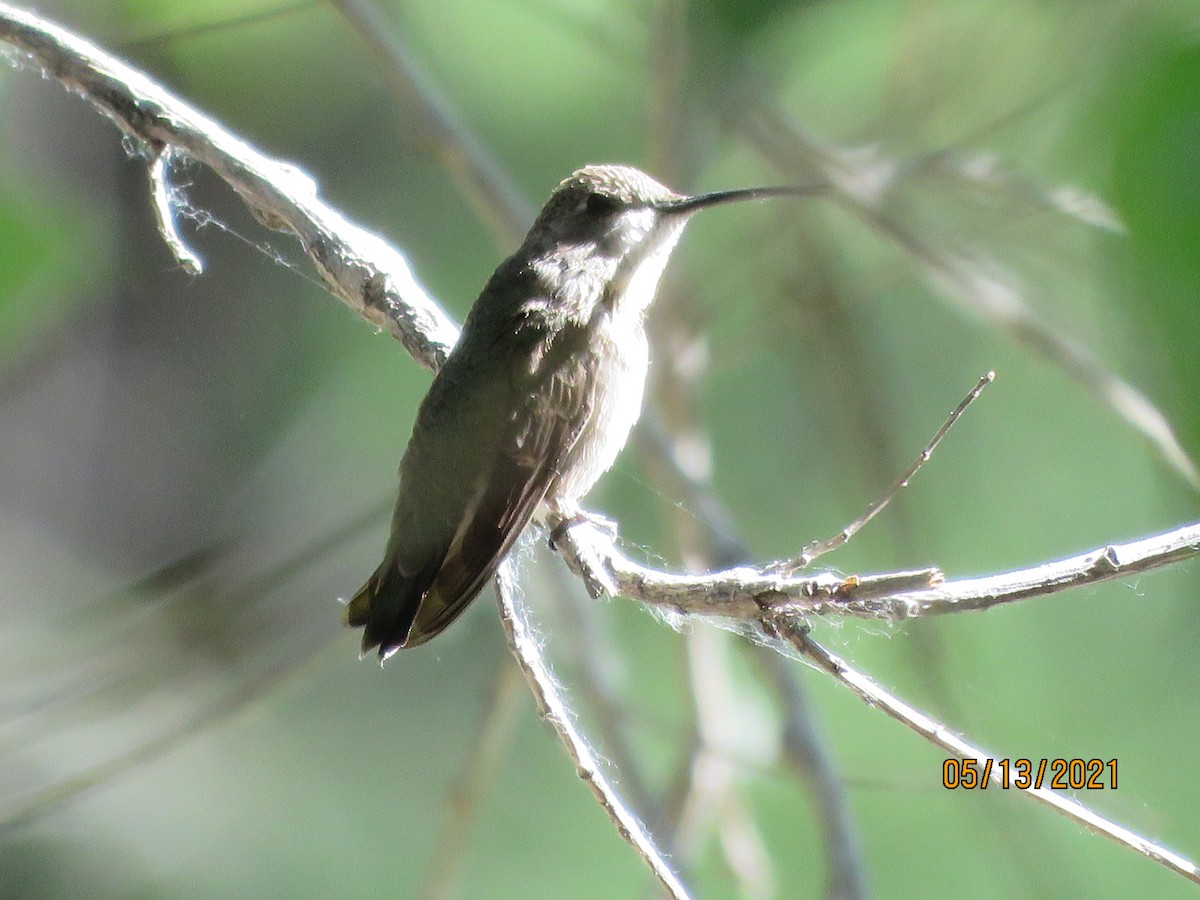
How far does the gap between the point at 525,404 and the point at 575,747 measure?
689mm

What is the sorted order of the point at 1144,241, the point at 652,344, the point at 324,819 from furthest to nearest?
the point at 324,819 < the point at 652,344 < the point at 1144,241

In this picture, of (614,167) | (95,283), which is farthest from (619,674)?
(95,283)

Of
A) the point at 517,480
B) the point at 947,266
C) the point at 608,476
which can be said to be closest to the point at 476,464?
the point at 517,480

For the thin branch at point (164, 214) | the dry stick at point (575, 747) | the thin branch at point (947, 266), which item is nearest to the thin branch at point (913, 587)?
→ the dry stick at point (575, 747)

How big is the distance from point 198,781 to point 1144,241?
421 centimetres

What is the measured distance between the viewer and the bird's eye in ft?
8.06

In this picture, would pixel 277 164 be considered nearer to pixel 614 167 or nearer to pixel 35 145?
pixel 614 167

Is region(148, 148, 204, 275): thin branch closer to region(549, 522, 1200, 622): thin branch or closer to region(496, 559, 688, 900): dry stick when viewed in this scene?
region(496, 559, 688, 900): dry stick

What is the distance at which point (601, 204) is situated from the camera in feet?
8.09

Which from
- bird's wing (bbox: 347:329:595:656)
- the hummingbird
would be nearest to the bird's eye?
the hummingbird

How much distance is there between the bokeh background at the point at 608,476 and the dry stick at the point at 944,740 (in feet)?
4.20

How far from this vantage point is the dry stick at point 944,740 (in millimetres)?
1282

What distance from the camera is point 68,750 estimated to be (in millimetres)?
3854

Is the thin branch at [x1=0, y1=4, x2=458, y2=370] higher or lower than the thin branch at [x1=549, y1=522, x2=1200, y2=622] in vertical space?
higher
